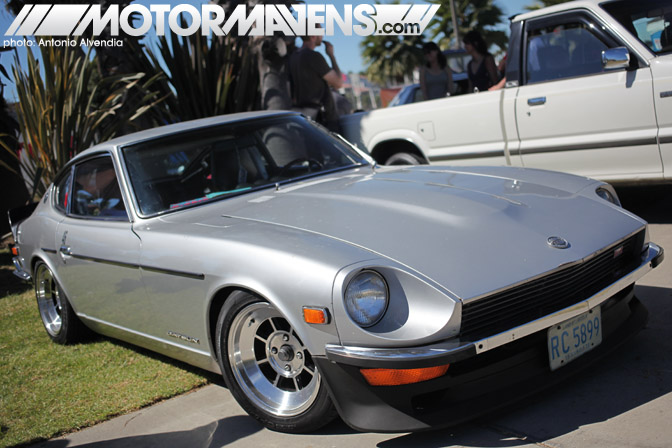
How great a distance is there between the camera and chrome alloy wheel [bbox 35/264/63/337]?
15.5 ft

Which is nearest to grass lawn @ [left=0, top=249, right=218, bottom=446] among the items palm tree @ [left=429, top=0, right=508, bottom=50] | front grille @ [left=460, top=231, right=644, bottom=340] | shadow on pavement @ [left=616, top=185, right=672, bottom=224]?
front grille @ [left=460, top=231, right=644, bottom=340]

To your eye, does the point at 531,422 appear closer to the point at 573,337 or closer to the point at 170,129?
the point at 573,337

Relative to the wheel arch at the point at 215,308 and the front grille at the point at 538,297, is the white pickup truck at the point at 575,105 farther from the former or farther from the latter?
the wheel arch at the point at 215,308

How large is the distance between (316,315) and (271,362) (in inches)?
20.7

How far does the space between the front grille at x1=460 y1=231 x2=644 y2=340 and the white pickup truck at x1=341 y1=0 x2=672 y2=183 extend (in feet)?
8.09

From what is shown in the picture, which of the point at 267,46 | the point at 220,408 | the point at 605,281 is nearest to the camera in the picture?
the point at 605,281

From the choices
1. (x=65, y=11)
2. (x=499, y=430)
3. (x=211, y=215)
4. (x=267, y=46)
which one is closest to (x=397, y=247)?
(x=499, y=430)

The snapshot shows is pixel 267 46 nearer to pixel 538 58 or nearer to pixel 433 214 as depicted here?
pixel 538 58

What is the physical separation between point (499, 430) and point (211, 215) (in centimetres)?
169

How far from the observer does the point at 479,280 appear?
2.44 meters

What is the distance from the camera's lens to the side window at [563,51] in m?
5.33

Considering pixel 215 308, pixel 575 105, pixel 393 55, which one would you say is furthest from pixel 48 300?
pixel 393 55

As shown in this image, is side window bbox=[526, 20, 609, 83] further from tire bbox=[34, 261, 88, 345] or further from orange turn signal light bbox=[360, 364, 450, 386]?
tire bbox=[34, 261, 88, 345]

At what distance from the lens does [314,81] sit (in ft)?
23.3
